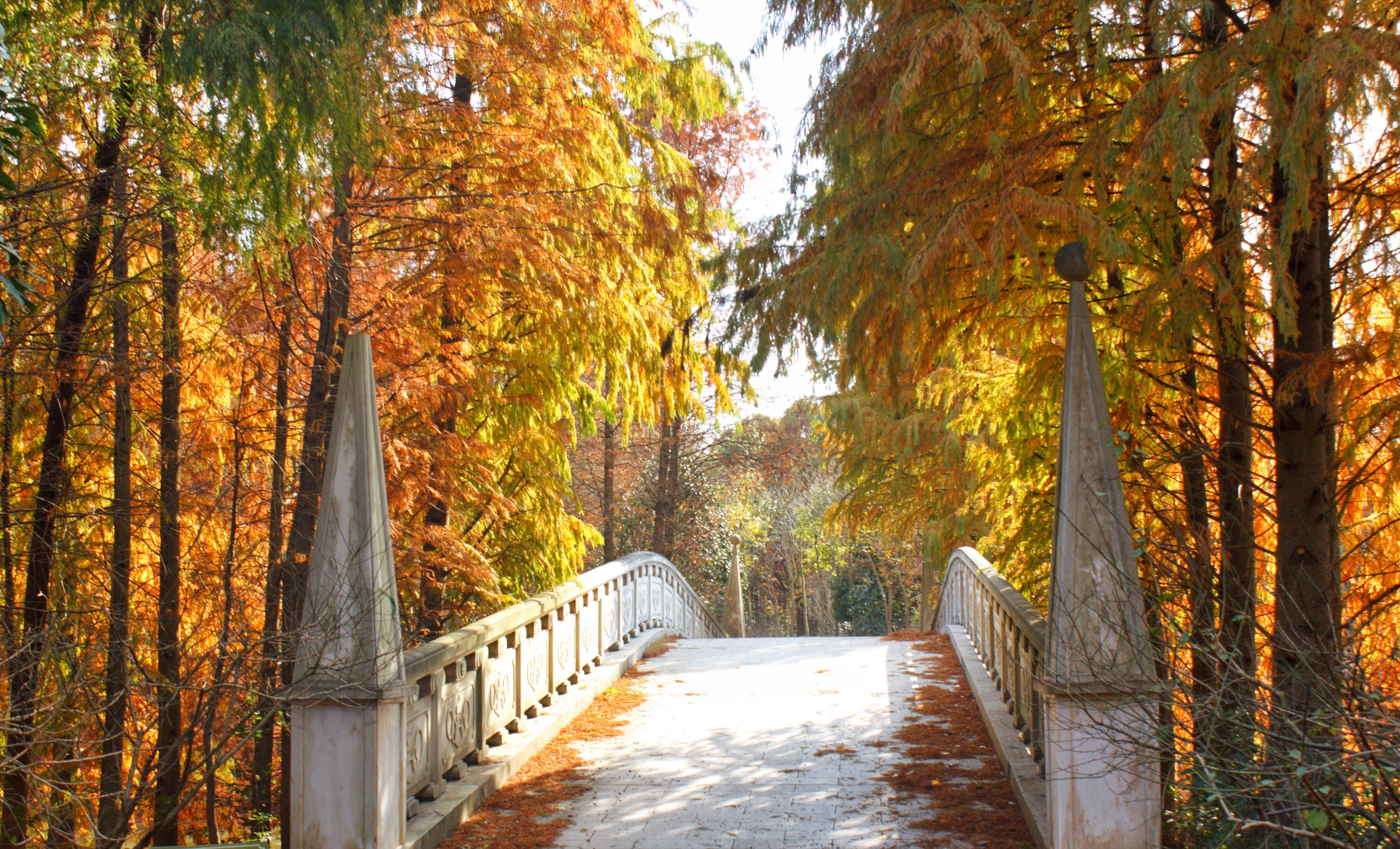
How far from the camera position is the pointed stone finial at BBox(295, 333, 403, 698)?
4191 millimetres

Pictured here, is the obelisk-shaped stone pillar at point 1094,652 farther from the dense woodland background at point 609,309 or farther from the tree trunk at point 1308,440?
the tree trunk at point 1308,440

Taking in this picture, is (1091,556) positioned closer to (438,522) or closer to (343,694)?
(343,694)

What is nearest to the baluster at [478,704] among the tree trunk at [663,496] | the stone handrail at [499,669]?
the stone handrail at [499,669]

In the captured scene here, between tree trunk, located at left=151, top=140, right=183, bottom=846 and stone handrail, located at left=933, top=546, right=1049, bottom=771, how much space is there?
4618 mm

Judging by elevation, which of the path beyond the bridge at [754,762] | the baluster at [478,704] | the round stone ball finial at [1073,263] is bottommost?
the path beyond the bridge at [754,762]

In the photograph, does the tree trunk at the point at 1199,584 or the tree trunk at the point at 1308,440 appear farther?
the tree trunk at the point at 1308,440

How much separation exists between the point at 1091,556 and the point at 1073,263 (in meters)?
1.21

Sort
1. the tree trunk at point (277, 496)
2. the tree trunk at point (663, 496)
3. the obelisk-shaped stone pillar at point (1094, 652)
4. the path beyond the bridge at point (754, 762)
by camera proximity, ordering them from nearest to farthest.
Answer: the obelisk-shaped stone pillar at point (1094, 652), the path beyond the bridge at point (754, 762), the tree trunk at point (277, 496), the tree trunk at point (663, 496)

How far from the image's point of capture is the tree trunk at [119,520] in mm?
5184

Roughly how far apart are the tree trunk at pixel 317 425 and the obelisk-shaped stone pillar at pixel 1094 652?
4297mm

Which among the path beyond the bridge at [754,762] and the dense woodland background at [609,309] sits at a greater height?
the dense woodland background at [609,309]

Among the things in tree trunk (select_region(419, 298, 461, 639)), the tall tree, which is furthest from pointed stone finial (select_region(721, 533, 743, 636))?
the tall tree

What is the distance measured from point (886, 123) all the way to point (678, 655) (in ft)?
26.5

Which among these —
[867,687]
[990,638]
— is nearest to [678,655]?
[867,687]
